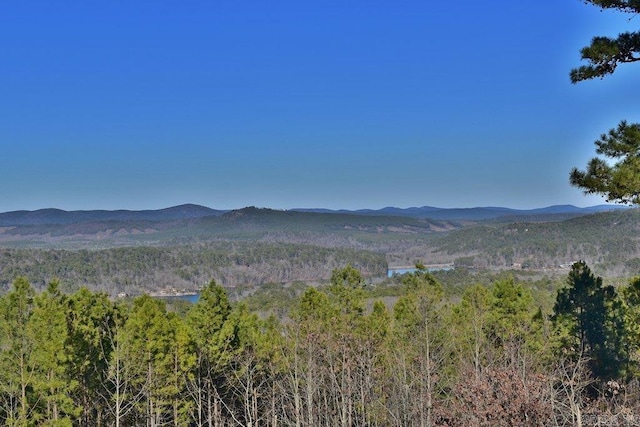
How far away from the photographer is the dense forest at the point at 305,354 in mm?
17031

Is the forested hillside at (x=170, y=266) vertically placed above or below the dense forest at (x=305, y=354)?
below

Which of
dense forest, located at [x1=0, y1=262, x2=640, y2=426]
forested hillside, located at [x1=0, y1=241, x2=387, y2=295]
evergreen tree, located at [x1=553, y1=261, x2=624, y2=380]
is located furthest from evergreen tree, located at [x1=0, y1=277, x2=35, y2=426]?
forested hillside, located at [x1=0, y1=241, x2=387, y2=295]

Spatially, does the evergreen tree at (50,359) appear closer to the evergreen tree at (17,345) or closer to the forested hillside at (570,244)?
the evergreen tree at (17,345)

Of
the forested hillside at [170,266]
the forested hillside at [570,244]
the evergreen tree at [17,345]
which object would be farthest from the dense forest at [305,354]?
the forested hillside at [570,244]

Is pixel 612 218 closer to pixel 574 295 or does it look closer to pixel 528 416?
pixel 574 295

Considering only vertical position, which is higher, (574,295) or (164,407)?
(574,295)

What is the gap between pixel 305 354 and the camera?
21422 millimetres

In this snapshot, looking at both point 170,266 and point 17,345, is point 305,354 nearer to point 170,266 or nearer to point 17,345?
point 17,345

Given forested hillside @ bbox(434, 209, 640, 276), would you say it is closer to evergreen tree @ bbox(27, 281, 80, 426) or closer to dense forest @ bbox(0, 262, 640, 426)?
dense forest @ bbox(0, 262, 640, 426)

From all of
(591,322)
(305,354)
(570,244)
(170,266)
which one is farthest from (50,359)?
(570,244)

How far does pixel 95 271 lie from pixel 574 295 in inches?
5325

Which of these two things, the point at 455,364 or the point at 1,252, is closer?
the point at 455,364

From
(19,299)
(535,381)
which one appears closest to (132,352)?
(19,299)

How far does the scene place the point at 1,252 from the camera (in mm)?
146875
